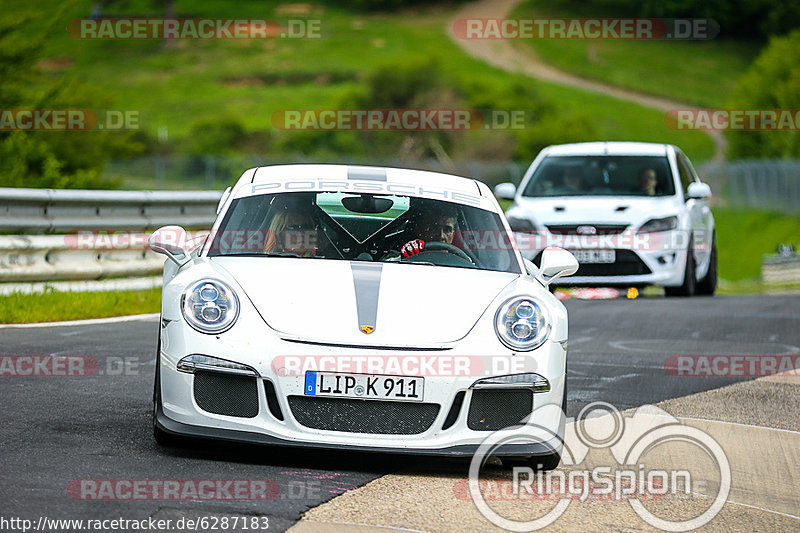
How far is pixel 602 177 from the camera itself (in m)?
15.5

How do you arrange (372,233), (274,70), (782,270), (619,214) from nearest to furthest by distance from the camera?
(372,233) → (619,214) → (782,270) → (274,70)

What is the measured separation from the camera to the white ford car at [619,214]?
47.3 ft

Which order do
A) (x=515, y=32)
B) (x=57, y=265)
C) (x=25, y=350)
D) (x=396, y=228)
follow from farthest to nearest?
(x=515, y=32) < (x=57, y=265) < (x=25, y=350) < (x=396, y=228)

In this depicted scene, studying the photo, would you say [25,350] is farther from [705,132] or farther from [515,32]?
[515,32]

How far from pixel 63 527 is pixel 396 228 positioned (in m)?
2.91

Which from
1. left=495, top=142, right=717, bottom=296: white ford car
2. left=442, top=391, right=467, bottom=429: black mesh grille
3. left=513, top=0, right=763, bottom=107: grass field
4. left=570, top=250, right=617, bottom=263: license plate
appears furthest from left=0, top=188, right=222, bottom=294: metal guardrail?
left=513, top=0, right=763, bottom=107: grass field

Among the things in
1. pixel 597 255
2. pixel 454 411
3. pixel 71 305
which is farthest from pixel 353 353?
pixel 597 255

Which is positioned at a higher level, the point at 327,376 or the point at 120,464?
the point at 327,376

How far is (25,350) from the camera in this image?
349 inches

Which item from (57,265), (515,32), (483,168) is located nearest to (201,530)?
(57,265)

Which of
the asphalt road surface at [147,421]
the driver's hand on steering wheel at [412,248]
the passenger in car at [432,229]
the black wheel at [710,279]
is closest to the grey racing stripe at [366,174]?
the passenger in car at [432,229]

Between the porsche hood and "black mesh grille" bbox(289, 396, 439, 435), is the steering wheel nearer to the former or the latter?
the porsche hood

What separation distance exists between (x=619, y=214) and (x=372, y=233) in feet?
25.6

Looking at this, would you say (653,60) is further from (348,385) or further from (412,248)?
(348,385)
